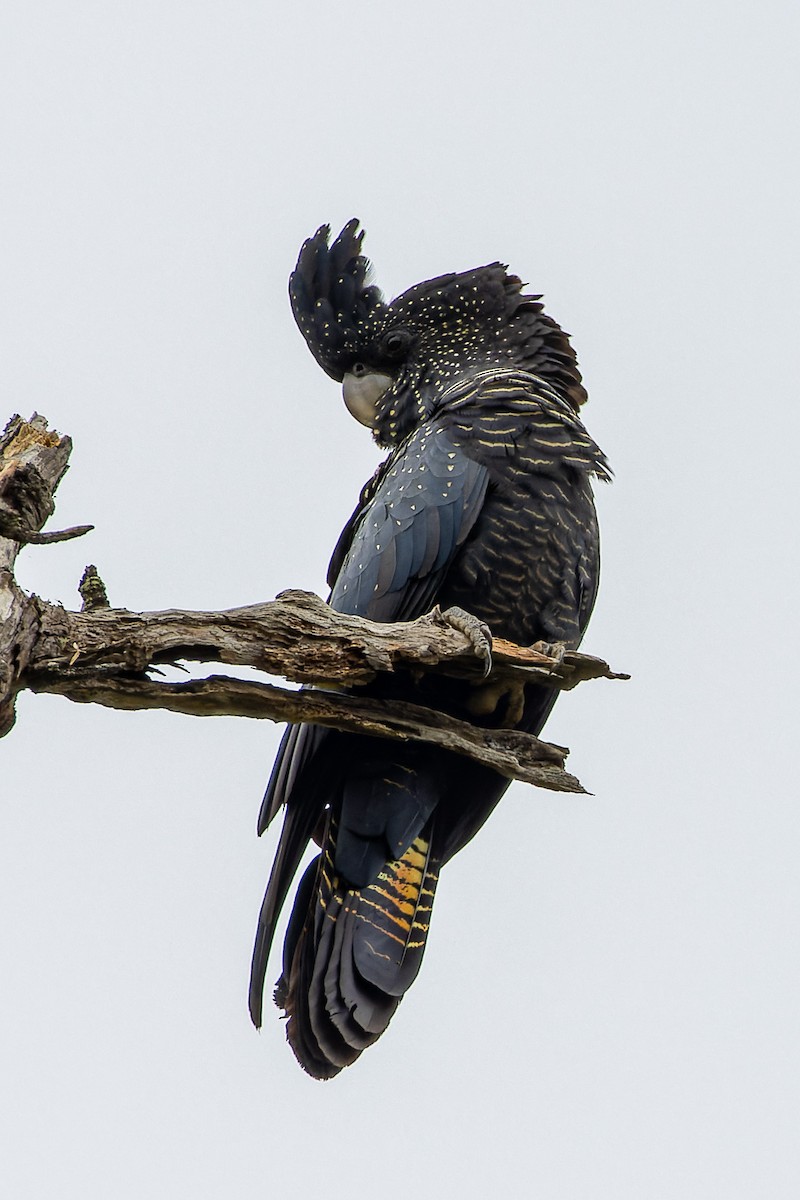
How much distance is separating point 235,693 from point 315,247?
115 inches

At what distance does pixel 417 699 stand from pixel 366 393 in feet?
5.79

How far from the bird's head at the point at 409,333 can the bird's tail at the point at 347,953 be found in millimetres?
1966

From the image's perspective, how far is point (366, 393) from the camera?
5777 mm

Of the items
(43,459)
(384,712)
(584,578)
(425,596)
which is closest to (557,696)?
(584,578)

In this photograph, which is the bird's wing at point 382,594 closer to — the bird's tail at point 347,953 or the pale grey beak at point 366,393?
the bird's tail at point 347,953

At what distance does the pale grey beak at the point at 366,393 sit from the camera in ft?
18.9

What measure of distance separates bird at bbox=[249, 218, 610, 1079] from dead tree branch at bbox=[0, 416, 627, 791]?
0.43m

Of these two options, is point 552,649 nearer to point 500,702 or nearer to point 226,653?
point 500,702

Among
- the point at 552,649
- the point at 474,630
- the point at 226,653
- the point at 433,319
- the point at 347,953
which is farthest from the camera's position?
the point at 433,319

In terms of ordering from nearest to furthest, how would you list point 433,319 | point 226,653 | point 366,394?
point 226,653 < point 433,319 < point 366,394

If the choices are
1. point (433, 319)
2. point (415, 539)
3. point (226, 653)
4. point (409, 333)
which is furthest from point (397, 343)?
point (226, 653)

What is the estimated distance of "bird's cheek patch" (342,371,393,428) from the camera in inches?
227

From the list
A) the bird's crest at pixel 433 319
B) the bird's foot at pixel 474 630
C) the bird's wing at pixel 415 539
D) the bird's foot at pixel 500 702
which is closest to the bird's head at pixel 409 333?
the bird's crest at pixel 433 319

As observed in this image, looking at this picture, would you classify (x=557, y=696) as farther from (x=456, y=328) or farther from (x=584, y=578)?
(x=456, y=328)
